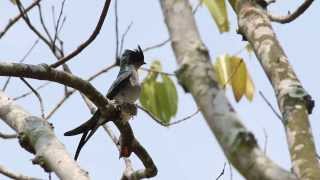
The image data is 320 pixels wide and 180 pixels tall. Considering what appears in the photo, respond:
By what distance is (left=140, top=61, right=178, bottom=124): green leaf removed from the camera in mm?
3668

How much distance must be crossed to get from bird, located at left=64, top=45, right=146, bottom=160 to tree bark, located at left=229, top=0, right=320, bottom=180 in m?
1.18

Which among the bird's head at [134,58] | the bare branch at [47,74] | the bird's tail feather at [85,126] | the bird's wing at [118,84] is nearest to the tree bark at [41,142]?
the bare branch at [47,74]

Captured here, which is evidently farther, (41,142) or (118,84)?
(118,84)

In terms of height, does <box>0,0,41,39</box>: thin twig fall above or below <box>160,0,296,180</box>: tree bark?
above

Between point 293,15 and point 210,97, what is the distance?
4.54 ft

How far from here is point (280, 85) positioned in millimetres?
2264

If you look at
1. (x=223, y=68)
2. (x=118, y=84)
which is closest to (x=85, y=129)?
(x=223, y=68)

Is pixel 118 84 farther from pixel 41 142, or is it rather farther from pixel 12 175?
pixel 41 142

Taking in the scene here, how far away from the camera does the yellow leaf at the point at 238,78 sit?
347 cm

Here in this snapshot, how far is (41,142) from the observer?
2918 mm

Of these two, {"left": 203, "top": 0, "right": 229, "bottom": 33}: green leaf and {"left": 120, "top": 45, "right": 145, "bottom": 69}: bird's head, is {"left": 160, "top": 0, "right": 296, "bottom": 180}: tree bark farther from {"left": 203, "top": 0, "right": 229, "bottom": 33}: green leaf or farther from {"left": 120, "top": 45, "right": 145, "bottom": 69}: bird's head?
{"left": 120, "top": 45, "right": 145, "bottom": 69}: bird's head

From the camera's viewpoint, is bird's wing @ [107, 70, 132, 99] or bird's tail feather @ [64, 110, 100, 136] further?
bird's wing @ [107, 70, 132, 99]

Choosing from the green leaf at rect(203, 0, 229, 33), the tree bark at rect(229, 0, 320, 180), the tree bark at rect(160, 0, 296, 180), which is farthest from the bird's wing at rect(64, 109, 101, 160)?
the tree bark at rect(160, 0, 296, 180)

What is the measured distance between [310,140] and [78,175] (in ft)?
3.16
